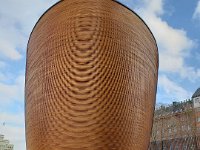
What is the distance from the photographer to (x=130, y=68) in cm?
489

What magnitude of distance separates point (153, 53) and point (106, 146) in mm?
2151

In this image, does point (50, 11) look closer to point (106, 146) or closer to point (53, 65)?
point (53, 65)

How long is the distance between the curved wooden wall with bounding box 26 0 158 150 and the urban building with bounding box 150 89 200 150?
23992 mm

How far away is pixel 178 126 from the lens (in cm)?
3116

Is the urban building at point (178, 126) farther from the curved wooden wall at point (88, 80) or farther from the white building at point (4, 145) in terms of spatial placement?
the curved wooden wall at point (88, 80)

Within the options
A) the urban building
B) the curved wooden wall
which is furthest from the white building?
the curved wooden wall

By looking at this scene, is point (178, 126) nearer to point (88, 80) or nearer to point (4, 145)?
point (4, 145)

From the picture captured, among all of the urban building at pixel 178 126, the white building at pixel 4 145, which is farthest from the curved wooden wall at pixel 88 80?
the white building at pixel 4 145

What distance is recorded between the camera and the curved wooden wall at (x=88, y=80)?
14.7 feet

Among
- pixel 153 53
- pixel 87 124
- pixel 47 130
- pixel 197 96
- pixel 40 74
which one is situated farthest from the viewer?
pixel 197 96

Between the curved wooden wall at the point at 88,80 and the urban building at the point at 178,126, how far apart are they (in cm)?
2399

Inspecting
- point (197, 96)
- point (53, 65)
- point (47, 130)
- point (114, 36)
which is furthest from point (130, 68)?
point (197, 96)

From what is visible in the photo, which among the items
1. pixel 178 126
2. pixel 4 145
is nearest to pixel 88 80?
pixel 178 126

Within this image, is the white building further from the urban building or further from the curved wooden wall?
the curved wooden wall
